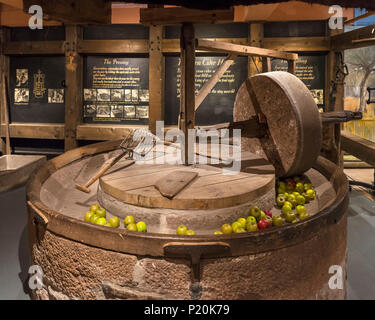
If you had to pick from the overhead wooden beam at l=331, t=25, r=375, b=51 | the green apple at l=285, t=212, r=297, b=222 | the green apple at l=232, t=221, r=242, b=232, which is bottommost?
the green apple at l=285, t=212, r=297, b=222

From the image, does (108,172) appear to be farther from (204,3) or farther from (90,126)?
(90,126)

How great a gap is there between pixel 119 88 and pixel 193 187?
3869 millimetres

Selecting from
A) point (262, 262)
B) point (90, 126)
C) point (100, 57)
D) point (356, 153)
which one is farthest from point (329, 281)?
point (100, 57)

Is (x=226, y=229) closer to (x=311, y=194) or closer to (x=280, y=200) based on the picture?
(x=280, y=200)

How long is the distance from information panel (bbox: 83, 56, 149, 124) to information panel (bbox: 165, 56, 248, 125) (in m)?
0.40

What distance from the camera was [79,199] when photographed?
3486 millimetres

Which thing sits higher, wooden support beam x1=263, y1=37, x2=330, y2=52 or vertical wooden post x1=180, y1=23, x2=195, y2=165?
wooden support beam x1=263, y1=37, x2=330, y2=52

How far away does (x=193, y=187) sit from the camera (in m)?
2.88

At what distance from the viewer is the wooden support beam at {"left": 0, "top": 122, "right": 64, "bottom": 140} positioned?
251 inches

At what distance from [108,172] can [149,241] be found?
62.5 inches

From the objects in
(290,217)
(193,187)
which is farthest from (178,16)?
(290,217)

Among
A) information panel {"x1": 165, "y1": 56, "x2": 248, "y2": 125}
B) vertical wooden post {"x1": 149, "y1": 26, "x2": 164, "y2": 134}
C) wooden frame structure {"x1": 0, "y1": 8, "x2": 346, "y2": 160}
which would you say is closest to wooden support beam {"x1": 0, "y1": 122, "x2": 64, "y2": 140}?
wooden frame structure {"x1": 0, "y1": 8, "x2": 346, "y2": 160}

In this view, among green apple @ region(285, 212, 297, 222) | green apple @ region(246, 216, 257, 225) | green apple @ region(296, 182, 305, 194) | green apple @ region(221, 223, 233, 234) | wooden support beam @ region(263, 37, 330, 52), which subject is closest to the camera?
green apple @ region(221, 223, 233, 234)

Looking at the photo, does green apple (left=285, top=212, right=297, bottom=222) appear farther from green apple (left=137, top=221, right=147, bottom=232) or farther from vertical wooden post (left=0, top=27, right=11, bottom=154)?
vertical wooden post (left=0, top=27, right=11, bottom=154)
